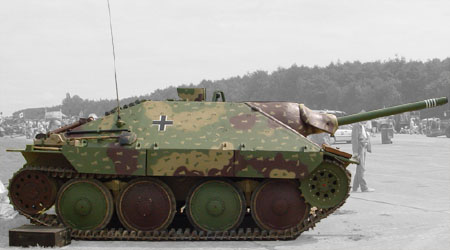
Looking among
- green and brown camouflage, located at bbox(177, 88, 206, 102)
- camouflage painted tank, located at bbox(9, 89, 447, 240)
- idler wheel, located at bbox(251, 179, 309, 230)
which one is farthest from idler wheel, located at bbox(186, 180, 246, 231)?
green and brown camouflage, located at bbox(177, 88, 206, 102)

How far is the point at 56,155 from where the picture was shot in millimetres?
11250

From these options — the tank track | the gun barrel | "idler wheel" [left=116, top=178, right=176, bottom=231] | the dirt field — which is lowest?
the dirt field

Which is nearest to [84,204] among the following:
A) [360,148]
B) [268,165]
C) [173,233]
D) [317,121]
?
[173,233]

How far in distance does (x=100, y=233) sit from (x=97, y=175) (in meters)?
1.04

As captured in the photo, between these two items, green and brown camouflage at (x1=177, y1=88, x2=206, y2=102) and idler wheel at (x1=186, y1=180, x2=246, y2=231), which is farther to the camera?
green and brown camouflage at (x1=177, y1=88, x2=206, y2=102)

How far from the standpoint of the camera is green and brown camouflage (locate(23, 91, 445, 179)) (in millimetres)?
10766

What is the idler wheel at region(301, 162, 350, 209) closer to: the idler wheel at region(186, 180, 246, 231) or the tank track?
the tank track

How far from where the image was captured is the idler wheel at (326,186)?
10914 mm

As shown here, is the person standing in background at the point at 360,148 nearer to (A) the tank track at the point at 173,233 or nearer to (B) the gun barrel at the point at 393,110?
(B) the gun barrel at the point at 393,110

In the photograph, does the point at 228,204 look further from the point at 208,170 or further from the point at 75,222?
the point at 75,222

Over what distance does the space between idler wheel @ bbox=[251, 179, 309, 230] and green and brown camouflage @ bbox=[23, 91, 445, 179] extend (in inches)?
Result: 15.5

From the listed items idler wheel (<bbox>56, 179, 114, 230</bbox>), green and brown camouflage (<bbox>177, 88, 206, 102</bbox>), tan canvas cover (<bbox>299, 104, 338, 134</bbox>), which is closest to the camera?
idler wheel (<bbox>56, 179, 114, 230</bbox>)

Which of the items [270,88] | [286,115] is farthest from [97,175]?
Answer: [270,88]

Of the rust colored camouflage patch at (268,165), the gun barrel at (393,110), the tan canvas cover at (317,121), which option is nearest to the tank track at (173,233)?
the rust colored camouflage patch at (268,165)
